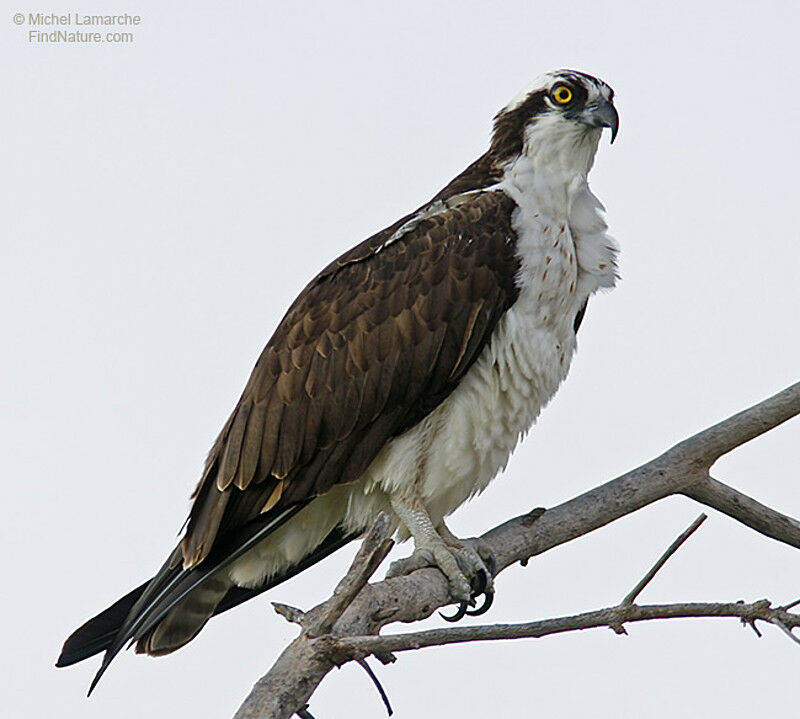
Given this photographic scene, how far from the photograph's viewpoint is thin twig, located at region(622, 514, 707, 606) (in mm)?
3801

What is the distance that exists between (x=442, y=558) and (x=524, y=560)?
39 centimetres

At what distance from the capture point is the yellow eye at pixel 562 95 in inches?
226

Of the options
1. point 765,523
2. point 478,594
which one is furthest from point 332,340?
point 765,523

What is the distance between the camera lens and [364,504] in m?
5.63

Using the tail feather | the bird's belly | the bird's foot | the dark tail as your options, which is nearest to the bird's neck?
the bird's belly

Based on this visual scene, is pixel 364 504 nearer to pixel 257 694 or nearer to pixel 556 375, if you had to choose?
pixel 556 375

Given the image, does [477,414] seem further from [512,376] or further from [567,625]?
[567,625]

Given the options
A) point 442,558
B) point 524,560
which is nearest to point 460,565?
point 442,558

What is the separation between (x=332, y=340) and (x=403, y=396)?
38 centimetres

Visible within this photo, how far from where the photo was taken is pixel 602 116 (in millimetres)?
5672

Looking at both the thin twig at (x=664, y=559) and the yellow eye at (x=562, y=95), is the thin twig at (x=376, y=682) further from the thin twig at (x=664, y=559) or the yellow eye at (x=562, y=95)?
the yellow eye at (x=562, y=95)

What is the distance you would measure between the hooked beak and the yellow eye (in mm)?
94

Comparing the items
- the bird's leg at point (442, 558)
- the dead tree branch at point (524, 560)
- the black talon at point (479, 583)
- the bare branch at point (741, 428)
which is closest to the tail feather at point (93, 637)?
the bird's leg at point (442, 558)

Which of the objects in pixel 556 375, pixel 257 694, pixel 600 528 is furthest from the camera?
pixel 556 375
